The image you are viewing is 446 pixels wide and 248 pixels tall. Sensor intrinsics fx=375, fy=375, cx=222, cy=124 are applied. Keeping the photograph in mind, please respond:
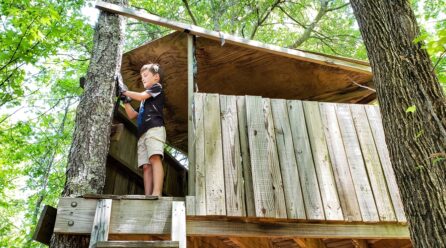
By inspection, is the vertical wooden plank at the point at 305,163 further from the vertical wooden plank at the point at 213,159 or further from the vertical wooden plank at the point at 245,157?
the vertical wooden plank at the point at 213,159

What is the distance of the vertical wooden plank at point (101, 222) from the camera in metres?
2.79

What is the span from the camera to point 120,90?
4211 mm

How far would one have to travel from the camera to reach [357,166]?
382 centimetres

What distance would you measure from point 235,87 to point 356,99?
1.82m

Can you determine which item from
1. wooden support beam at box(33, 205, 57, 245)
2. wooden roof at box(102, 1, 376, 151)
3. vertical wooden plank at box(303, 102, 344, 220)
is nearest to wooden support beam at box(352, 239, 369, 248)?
vertical wooden plank at box(303, 102, 344, 220)

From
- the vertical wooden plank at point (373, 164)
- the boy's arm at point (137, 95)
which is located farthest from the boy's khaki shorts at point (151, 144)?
the vertical wooden plank at point (373, 164)

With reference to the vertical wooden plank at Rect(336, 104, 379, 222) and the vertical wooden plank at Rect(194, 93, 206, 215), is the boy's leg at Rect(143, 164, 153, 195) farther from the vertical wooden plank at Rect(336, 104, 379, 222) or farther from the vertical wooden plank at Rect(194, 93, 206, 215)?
the vertical wooden plank at Rect(336, 104, 379, 222)

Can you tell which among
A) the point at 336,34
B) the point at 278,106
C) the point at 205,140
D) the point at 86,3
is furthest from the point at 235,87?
the point at 336,34

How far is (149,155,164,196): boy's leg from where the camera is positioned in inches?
146

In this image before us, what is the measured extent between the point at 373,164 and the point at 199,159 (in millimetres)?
1813

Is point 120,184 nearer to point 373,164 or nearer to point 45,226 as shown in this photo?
point 45,226

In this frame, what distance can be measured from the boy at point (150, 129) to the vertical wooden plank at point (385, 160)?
229 cm

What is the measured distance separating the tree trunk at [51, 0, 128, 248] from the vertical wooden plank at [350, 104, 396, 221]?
8.70 feet

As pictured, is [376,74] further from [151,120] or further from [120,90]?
[120,90]
